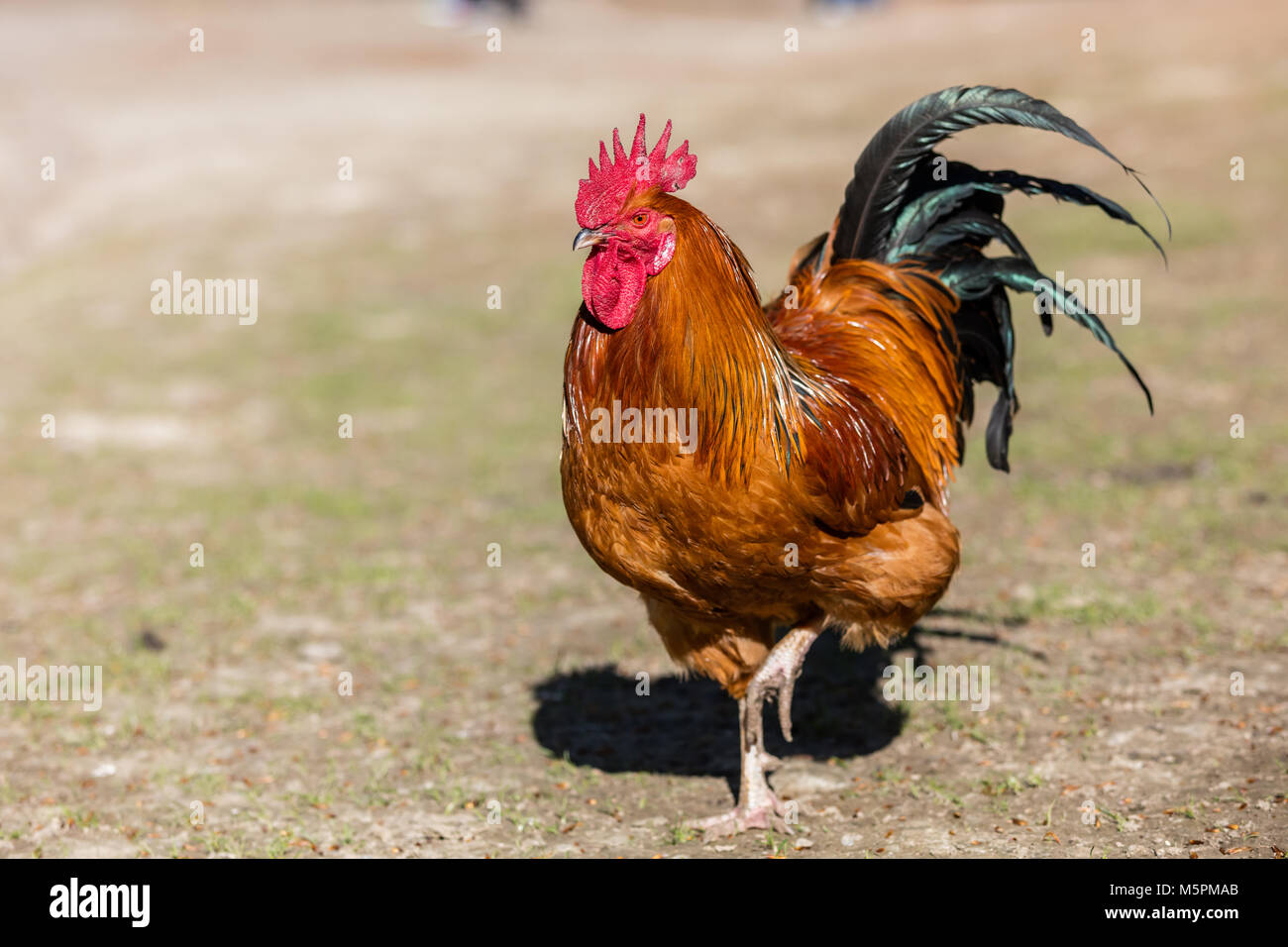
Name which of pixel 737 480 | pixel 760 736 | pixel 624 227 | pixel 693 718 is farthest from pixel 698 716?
pixel 624 227

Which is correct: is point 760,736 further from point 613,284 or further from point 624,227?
point 624,227

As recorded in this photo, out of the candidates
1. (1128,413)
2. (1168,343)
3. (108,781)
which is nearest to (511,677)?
(108,781)

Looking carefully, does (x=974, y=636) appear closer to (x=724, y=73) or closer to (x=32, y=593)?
(x=32, y=593)

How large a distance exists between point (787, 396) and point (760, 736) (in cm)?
166

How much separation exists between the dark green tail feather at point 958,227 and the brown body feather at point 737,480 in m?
0.88

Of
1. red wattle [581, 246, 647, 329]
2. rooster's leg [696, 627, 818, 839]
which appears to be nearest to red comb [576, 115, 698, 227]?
red wattle [581, 246, 647, 329]

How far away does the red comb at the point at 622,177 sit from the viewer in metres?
4.69

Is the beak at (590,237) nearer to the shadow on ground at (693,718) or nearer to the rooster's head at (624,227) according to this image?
the rooster's head at (624,227)

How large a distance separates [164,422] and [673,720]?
831 centimetres

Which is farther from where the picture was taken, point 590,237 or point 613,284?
point 613,284

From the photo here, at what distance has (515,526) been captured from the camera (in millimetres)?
10219

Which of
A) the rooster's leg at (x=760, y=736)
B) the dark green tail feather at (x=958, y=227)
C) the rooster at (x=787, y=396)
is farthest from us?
the dark green tail feather at (x=958, y=227)

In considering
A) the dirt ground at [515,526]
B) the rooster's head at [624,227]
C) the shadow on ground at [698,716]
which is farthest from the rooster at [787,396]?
the dirt ground at [515,526]

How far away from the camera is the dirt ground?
6012 mm
